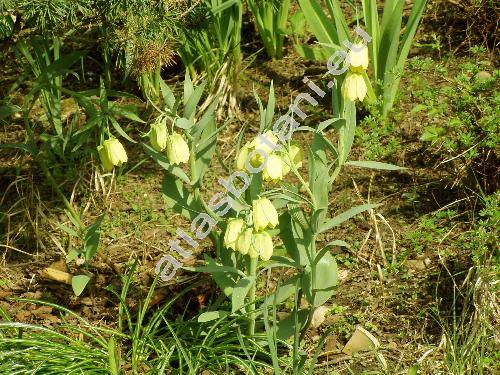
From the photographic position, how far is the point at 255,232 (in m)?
2.02

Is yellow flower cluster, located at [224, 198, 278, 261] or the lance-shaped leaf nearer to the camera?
yellow flower cluster, located at [224, 198, 278, 261]

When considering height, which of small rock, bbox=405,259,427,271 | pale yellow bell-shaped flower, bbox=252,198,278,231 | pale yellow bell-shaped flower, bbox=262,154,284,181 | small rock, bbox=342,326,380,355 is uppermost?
pale yellow bell-shaped flower, bbox=262,154,284,181

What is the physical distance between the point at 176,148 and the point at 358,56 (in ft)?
1.61

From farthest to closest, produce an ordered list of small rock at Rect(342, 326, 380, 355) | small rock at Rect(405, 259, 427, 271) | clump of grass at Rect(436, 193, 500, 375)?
small rock at Rect(405, 259, 427, 271) → small rock at Rect(342, 326, 380, 355) → clump of grass at Rect(436, 193, 500, 375)

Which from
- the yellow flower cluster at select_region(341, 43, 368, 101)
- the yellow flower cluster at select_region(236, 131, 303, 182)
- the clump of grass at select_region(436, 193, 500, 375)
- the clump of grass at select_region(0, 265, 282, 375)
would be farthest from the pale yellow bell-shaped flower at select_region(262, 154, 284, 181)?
the clump of grass at select_region(436, 193, 500, 375)

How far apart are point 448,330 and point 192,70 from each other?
1.55 meters

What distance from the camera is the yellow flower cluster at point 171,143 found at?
6.82 feet

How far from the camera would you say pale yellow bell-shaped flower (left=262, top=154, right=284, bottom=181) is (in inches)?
76.2

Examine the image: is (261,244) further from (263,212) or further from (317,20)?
(317,20)

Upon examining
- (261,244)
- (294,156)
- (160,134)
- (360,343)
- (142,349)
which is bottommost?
(360,343)

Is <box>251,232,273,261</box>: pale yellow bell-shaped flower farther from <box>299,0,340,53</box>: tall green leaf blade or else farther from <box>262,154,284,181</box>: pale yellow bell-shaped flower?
<box>299,0,340,53</box>: tall green leaf blade

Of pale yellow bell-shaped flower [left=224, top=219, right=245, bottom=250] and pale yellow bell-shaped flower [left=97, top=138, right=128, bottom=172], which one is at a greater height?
pale yellow bell-shaped flower [left=97, top=138, right=128, bottom=172]

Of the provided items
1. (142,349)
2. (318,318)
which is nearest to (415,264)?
(318,318)

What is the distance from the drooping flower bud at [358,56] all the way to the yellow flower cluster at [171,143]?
454 millimetres
